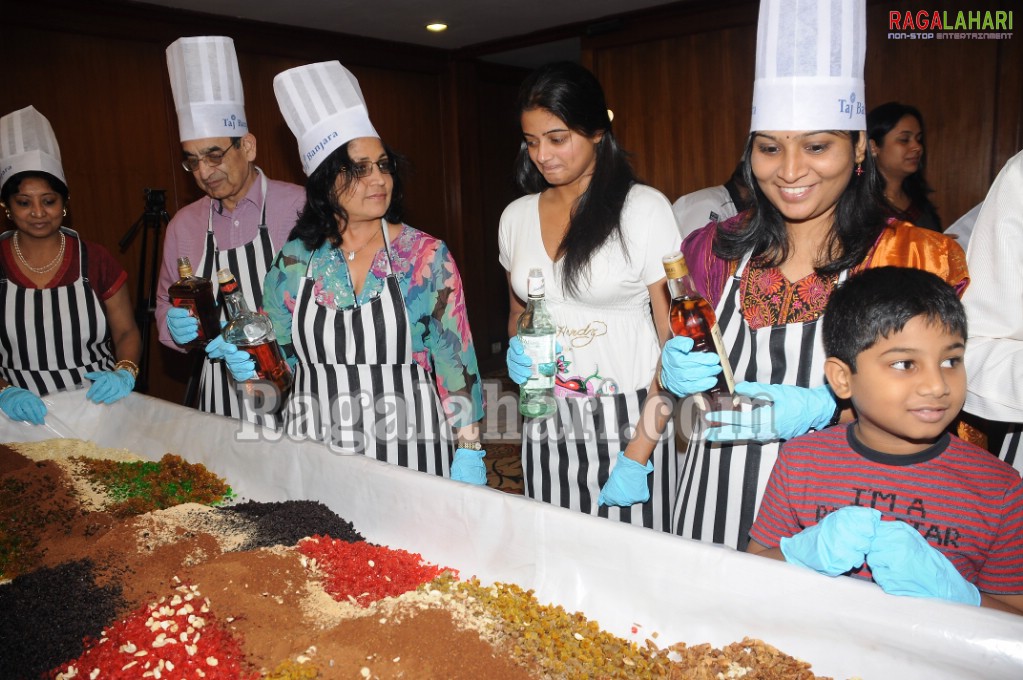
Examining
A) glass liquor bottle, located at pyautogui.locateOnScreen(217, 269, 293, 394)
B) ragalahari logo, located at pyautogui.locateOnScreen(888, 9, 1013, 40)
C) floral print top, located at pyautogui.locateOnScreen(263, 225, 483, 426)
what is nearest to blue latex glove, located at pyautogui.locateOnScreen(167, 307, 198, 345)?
glass liquor bottle, located at pyautogui.locateOnScreen(217, 269, 293, 394)

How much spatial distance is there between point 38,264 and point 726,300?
2377 millimetres

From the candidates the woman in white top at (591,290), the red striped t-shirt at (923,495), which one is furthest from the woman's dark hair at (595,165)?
the red striped t-shirt at (923,495)

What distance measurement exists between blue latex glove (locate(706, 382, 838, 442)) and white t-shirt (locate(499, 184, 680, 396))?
49 centimetres

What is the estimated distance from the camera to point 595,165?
184 cm

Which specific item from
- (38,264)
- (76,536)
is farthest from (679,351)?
(38,264)

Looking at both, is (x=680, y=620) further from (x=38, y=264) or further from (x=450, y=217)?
(x=450, y=217)

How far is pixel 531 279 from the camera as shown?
1.43 meters

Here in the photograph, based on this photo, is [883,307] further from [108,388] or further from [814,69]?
[108,388]

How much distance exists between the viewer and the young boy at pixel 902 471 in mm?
1004

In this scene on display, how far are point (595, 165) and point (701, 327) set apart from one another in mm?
658

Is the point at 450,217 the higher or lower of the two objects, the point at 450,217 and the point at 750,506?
the higher

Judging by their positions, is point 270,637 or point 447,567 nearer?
point 270,637

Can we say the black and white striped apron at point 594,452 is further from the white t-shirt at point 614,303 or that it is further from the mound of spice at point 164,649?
the mound of spice at point 164,649

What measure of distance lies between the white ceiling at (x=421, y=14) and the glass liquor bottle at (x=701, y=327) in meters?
3.65
